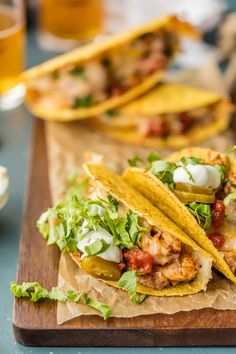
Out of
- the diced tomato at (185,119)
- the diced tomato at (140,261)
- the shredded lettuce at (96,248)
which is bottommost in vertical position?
the diced tomato at (185,119)

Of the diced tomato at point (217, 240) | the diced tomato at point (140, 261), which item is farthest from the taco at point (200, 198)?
the diced tomato at point (140, 261)

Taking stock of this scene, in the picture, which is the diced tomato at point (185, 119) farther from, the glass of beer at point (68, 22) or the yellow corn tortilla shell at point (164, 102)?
the glass of beer at point (68, 22)

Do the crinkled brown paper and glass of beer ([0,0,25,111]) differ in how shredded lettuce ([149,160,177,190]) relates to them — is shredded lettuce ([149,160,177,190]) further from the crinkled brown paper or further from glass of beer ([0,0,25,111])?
glass of beer ([0,0,25,111])

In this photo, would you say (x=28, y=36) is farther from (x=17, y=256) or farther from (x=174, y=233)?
(x=174, y=233)

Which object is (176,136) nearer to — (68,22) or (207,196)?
(207,196)

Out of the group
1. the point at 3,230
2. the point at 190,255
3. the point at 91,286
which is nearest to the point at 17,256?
the point at 3,230

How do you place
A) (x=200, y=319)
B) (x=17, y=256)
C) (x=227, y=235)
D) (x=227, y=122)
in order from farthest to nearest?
(x=227, y=122)
(x=17, y=256)
(x=227, y=235)
(x=200, y=319)

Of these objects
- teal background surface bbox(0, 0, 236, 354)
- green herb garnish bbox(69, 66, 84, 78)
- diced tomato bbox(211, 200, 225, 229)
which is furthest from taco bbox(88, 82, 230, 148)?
diced tomato bbox(211, 200, 225, 229)
